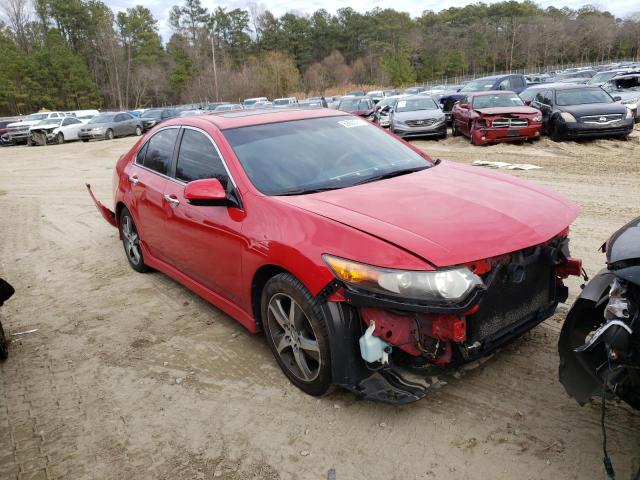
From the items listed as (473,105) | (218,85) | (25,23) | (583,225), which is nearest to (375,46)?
(218,85)

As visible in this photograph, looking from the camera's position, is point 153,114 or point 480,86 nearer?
point 480,86

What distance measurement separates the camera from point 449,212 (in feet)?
9.48

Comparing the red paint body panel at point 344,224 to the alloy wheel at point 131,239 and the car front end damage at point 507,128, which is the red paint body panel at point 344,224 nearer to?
the alloy wheel at point 131,239

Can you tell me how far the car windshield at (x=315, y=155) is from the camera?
346cm

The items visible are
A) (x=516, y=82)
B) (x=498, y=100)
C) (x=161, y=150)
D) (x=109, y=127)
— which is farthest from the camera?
(x=109, y=127)

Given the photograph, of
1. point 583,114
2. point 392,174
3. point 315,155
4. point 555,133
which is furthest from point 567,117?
point 315,155

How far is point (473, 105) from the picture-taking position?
14.5 meters

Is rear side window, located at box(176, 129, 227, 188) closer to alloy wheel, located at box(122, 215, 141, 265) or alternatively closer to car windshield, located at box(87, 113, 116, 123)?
alloy wheel, located at box(122, 215, 141, 265)

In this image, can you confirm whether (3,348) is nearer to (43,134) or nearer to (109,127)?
(109,127)

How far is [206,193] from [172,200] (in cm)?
95

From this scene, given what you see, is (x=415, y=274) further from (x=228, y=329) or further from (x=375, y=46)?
(x=375, y=46)

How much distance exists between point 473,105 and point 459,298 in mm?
13233

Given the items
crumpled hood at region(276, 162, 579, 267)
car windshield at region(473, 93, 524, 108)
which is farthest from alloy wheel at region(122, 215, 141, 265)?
car windshield at region(473, 93, 524, 108)

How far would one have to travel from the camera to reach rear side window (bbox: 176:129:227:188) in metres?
3.70
